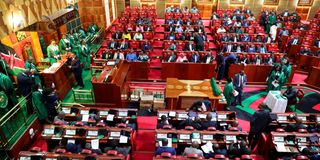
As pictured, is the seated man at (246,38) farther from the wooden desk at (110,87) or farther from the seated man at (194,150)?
the seated man at (194,150)

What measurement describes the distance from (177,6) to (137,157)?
18740 millimetres

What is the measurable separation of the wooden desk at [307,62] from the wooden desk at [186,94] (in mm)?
6396

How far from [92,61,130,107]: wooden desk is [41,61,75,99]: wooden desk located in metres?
1.78

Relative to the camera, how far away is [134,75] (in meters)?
11.2

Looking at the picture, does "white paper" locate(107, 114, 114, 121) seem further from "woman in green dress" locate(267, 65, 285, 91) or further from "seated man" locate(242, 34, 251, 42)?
Result: "seated man" locate(242, 34, 251, 42)

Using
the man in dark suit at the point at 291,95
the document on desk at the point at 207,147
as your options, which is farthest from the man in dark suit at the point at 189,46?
the document on desk at the point at 207,147

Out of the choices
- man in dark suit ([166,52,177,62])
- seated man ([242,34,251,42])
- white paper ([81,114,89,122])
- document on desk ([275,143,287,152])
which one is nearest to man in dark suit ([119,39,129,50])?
man in dark suit ([166,52,177,62])

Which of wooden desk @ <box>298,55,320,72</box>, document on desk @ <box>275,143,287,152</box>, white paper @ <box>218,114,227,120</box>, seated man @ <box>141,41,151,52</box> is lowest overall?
document on desk @ <box>275,143,287,152</box>

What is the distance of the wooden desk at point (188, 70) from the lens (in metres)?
10.9

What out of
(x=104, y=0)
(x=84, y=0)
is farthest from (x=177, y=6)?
(x=84, y=0)

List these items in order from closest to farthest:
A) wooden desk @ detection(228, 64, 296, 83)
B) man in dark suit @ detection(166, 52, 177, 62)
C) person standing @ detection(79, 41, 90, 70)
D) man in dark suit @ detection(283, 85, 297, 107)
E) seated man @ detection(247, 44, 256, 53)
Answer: man in dark suit @ detection(283, 85, 297, 107), wooden desk @ detection(228, 64, 296, 83), man in dark suit @ detection(166, 52, 177, 62), person standing @ detection(79, 41, 90, 70), seated man @ detection(247, 44, 256, 53)

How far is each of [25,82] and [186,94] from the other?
599cm

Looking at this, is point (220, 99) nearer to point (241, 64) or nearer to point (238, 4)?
point (241, 64)

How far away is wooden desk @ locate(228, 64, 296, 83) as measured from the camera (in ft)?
35.6
